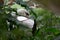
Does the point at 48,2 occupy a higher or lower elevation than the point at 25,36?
higher

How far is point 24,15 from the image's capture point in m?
1.47

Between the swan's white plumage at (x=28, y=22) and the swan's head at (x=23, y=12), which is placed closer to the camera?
the swan's white plumage at (x=28, y=22)

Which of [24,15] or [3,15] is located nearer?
[3,15]

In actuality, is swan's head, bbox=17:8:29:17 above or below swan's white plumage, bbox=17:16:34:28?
above

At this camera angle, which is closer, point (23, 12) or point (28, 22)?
point (28, 22)

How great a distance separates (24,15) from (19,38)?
48cm

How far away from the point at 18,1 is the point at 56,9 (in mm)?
367

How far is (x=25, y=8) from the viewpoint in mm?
1523

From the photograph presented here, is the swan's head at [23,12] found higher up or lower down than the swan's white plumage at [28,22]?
higher up

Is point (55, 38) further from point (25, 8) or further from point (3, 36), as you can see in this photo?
point (25, 8)

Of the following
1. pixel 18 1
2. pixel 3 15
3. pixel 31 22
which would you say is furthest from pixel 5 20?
pixel 18 1

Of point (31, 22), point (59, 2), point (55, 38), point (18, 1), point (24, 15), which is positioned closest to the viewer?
point (55, 38)

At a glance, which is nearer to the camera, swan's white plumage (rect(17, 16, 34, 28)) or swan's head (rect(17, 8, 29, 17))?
swan's white plumage (rect(17, 16, 34, 28))

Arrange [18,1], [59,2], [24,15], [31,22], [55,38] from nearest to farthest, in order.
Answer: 1. [55,38]
2. [31,22]
3. [59,2]
4. [24,15]
5. [18,1]
